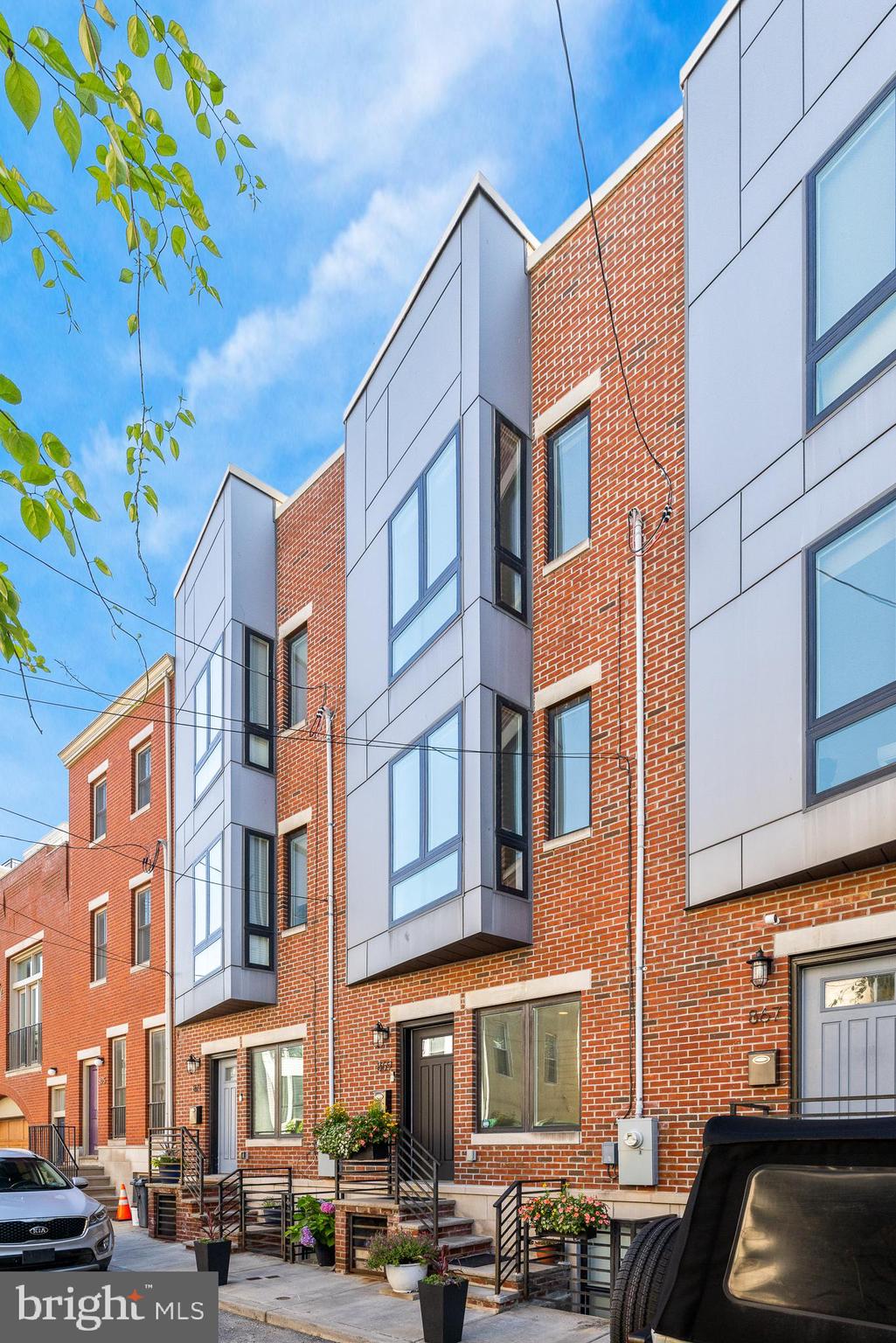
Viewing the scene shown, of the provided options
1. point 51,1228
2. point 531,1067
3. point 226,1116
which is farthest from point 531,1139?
point 226,1116

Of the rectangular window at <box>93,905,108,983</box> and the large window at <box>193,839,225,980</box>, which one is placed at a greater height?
the large window at <box>193,839,225,980</box>

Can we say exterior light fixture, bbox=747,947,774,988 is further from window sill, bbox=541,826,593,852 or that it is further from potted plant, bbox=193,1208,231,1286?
potted plant, bbox=193,1208,231,1286

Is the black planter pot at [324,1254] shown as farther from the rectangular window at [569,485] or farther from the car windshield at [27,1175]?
the rectangular window at [569,485]

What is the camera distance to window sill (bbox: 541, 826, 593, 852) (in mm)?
13984

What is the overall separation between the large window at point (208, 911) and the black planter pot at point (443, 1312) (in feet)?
34.9

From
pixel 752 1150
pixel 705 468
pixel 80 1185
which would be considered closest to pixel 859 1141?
pixel 752 1150

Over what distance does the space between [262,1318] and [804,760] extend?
7.77 m

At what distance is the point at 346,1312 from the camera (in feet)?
42.1

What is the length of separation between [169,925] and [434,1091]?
1023 cm

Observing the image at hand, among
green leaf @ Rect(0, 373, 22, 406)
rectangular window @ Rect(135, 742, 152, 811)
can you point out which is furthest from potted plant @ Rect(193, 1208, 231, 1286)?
rectangular window @ Rect(135, 742, 152, 811)

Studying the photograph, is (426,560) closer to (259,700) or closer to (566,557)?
(566,557)

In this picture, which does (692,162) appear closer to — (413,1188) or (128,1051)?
(413,1188)

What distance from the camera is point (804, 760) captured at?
1057 centimetres

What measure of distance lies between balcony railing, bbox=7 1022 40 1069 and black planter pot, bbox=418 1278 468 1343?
25.5 meters
